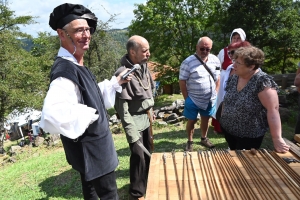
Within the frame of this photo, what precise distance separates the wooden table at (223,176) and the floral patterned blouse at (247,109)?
21.9 inches

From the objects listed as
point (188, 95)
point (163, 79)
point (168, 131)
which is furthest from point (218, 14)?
point (188, 95)

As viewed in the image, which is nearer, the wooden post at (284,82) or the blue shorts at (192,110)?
the blue shorts at (192,110)

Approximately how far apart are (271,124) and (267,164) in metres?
0.51

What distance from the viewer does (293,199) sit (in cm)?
127

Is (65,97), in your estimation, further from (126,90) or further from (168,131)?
(168,131)

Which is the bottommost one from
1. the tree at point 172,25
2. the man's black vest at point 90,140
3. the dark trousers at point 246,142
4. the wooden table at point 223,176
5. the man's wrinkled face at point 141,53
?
the dark trousers at point 246,142

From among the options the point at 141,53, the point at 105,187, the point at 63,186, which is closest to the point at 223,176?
the point at 105,187

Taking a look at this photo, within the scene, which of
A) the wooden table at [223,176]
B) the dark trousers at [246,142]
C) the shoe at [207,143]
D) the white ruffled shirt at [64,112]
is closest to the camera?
the wooden table at [223,176]

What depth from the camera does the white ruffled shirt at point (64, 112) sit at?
146cm

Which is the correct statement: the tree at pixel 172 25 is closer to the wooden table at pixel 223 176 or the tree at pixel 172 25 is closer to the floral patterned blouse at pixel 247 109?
the floral patterned blouse at pixel 247 109

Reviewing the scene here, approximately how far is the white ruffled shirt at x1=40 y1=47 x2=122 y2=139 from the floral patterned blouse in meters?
1.35

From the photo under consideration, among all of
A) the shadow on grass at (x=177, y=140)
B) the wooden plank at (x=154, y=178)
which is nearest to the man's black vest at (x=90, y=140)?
the wooden plank at (x=154, y=178)

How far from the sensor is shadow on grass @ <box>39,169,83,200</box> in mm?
3250

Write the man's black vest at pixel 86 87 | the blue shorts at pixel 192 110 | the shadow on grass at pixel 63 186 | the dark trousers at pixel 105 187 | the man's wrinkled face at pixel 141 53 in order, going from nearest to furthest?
the man's black vest at pixel 86 87 → the dark trousers at pixel 105 187 → the man's wrinkled face at pixel 141 53 → the shadow on grass at pixel 63 186 → the blue shorts at pixel 192 110
